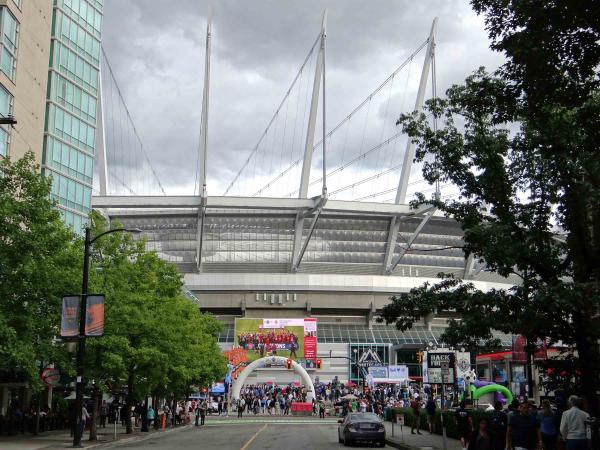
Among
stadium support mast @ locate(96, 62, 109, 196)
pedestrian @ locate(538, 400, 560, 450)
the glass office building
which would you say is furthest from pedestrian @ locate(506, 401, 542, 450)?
stadium support mast @ locate(96, 62, 109, 196)

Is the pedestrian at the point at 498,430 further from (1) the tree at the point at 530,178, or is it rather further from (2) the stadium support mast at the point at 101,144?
(2) the stadium support mast at the point at 101,144

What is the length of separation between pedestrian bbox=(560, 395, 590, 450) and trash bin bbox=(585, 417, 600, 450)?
10 centimetres

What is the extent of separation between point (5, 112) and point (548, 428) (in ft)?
112

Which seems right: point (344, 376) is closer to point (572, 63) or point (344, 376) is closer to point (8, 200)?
point (8, 200)

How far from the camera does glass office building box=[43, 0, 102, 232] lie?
54.2 metres

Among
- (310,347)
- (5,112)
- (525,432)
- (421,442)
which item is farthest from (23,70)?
(310,347)

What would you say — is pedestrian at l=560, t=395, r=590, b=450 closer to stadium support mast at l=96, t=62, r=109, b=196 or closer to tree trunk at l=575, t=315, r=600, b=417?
tree trunk at l=575, t=315, r=600, b=417

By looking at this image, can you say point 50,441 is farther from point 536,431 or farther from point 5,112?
point 536,431

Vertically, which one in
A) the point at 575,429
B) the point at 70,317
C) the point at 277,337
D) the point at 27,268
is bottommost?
the point at 575,429

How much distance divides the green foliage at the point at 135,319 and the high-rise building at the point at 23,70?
10.0m

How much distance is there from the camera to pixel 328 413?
206 ft

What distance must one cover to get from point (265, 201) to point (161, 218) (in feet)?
63.5

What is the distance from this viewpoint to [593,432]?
13508 mm

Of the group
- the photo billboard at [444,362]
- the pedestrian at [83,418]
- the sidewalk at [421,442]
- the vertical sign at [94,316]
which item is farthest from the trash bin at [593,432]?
the pedestrian at [83,418]
